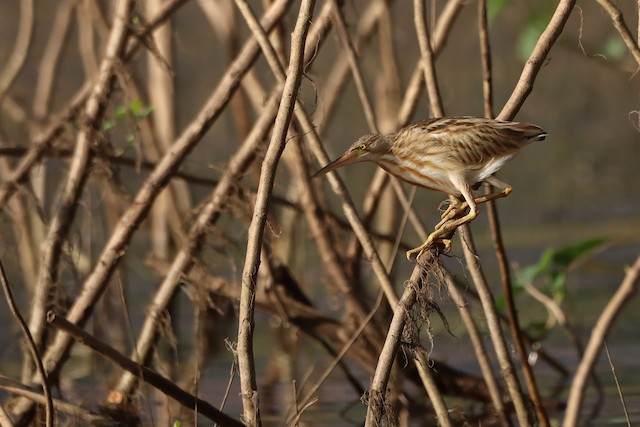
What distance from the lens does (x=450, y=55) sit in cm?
1442

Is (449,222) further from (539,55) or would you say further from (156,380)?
(156,380)

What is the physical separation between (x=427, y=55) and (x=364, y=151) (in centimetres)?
39

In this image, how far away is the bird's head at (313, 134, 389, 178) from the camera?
155 inches

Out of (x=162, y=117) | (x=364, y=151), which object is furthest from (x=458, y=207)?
(x=162, y=117)

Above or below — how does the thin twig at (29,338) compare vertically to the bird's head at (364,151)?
below

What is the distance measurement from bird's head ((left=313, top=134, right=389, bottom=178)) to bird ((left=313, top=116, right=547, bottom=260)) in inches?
3.2

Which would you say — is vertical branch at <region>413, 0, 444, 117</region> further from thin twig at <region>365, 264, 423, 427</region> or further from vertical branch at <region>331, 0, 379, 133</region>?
thin twig at <region>365, 264, 423, 427</region>

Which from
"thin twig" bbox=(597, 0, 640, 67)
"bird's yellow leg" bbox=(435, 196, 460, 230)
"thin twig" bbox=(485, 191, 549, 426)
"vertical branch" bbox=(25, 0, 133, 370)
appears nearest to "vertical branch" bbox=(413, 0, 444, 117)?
"thin twig" bbox=(485, 191, 549, 426)

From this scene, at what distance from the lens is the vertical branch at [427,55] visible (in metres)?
4.04

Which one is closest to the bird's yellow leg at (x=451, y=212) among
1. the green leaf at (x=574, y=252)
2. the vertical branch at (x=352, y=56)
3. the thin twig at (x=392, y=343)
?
the thin twig at (x=392, y=343)

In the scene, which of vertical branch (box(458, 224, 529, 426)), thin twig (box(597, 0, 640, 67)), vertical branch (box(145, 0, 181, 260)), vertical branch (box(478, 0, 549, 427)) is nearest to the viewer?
thin twig (box(597, 0, 640, 67))

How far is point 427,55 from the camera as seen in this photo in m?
4.12

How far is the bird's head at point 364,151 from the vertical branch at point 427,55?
0.93 feet

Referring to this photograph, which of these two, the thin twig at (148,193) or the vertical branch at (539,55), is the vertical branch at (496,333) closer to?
the vertical branch at (539,55)
